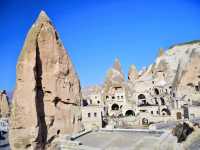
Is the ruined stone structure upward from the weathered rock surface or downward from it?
upward

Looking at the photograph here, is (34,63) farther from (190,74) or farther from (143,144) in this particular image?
(190,74)

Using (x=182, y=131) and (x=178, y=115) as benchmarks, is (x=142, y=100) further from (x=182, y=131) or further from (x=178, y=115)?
(x=182, y=131)

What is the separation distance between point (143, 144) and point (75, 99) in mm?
27358

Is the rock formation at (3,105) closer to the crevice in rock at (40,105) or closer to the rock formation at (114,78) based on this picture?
the rock formation at (114,78)

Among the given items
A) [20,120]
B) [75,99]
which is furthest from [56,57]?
[20,120]

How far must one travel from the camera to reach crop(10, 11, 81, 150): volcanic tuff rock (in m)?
38.6

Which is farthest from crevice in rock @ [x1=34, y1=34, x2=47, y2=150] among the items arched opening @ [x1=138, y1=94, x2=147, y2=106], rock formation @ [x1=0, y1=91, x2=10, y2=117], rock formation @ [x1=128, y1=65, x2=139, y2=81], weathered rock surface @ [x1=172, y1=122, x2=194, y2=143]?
rock formation @ [x1=0, y1=91, x2=10, y2=117]

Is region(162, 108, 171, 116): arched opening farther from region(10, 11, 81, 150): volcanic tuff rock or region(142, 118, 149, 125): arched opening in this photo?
region(10, 11, 81, 150): volcanic tuff rock

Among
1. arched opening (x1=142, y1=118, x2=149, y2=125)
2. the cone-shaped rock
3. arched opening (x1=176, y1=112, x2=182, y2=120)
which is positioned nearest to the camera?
arched opening (x1=176, y1=112, x2=182, y2=120)

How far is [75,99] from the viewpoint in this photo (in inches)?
1767

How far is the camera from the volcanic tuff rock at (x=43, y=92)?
38.6 m

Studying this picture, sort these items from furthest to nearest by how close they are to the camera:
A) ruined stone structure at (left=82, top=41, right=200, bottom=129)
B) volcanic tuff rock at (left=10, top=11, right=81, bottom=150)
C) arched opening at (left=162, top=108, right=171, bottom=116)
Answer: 1. arched opening at (left=162, top=108, right=171, bottom=116)
2. ruined stone structure at (left=82, top=41, right=200, bottom=129)
3. volcanic tuff rock at (left=10, top=11, right=81, bottom=150)

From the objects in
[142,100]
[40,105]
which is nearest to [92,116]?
[40,105]

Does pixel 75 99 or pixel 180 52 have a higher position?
pixel 180 52
